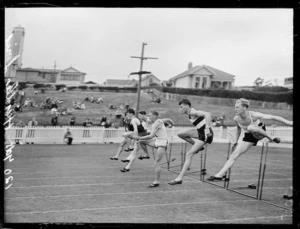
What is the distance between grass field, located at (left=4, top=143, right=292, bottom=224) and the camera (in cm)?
462

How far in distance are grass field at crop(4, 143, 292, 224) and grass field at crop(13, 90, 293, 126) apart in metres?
1.43

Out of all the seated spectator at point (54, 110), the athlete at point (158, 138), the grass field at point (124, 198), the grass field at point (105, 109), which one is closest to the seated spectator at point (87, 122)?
the grass field at point (105, 109)

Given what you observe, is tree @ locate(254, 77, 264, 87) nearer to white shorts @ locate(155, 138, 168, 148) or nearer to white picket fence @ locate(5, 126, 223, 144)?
white shorts @ locate(155, 138, 168, 148)

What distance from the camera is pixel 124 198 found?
5.46 meters

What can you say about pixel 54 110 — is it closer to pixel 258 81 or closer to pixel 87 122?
pixel 87 122

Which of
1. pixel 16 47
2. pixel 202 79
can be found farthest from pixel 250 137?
pixel 16 47

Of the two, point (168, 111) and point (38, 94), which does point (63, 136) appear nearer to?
point (38, 94)

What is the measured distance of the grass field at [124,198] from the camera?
182 inches

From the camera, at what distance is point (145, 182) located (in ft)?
23.1

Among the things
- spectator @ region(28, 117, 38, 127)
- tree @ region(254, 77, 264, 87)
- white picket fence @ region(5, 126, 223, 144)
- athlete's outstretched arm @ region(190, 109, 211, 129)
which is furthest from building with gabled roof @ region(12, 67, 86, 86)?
tree @ region(254, 77, 264, 87)

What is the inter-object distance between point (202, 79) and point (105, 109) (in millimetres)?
3180

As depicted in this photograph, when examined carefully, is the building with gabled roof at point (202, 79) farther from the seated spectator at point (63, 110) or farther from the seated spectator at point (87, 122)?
the seated spectator at point (63, 110)
